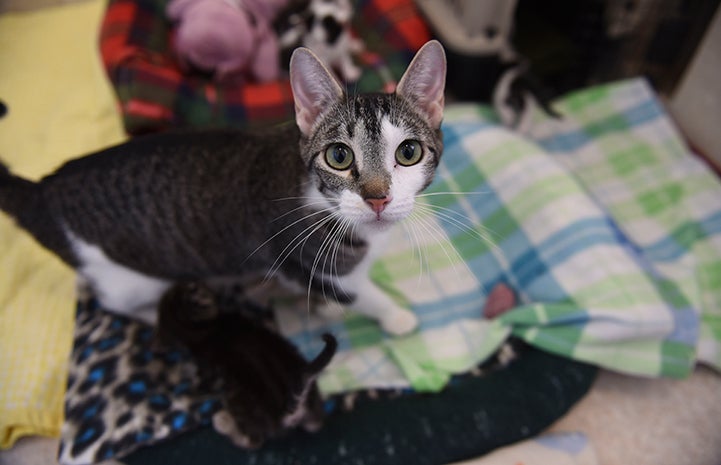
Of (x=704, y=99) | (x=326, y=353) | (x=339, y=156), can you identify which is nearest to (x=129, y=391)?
(x=326, y=353)

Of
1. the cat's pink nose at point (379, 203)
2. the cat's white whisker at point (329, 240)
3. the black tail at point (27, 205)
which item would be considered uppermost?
the cat's pink nose at point (379, 203)

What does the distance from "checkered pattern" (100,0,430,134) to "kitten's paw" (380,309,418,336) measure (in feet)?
2.41

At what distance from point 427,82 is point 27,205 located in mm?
961

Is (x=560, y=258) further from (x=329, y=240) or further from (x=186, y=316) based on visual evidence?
(x=186, y=316)

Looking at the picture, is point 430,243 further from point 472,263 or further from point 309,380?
point 309,380

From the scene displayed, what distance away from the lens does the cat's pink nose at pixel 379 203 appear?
80cm

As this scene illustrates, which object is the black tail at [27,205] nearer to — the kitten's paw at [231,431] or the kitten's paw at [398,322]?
the kitten's paw at [231,431]

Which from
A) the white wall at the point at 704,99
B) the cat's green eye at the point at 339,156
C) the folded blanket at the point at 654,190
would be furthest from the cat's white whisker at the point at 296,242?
the white wall at the point at 704,99

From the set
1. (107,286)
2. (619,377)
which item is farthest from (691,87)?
(107,286)

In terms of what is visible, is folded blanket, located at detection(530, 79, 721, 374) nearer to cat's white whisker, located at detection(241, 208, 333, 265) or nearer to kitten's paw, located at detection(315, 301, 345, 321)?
kitten's paw, located at detection(315, 301, 345, 321)

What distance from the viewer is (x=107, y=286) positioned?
4.00 feet

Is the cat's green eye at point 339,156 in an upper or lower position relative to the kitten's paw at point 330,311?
upper

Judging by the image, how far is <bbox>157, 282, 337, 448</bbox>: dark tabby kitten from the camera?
40.2 inches

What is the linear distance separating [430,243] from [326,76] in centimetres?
76
